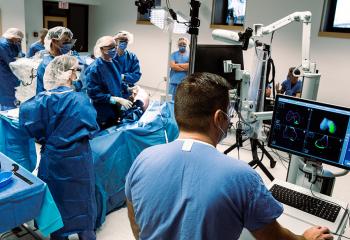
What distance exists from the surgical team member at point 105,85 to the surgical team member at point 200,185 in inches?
76.3

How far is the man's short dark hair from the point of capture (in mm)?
1055

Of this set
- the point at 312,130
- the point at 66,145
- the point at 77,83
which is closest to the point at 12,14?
the point at 77,83

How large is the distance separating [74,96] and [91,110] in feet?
0.46

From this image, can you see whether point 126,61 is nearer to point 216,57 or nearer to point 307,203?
point 216,57

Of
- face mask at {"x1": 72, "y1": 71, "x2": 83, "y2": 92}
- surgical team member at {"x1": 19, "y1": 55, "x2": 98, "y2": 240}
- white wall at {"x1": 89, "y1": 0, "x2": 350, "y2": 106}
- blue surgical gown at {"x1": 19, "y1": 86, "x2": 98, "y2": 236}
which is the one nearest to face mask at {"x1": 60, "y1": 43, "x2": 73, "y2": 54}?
face mask at {"x1": 72, "y1": 71, "x2": 83, "y2": 92}

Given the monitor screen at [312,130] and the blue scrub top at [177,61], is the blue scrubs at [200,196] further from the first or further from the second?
the blue scrub top at [177,61]

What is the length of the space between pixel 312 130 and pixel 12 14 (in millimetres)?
6410

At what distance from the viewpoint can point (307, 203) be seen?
5.42 ft

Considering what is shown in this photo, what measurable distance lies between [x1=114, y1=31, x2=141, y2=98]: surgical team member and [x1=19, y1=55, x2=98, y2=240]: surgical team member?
167cm

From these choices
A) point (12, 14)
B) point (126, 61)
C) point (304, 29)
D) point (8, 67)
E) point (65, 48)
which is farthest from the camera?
point (12, 14)

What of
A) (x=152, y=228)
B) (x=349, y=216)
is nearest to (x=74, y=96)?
(x=152, y=228)

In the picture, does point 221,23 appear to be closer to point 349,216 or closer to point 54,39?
point 54,39

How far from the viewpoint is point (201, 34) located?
6695 mm

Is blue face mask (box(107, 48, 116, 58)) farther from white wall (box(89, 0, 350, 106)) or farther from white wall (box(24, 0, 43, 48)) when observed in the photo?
white wall (box(24, 0, 43, 48))
